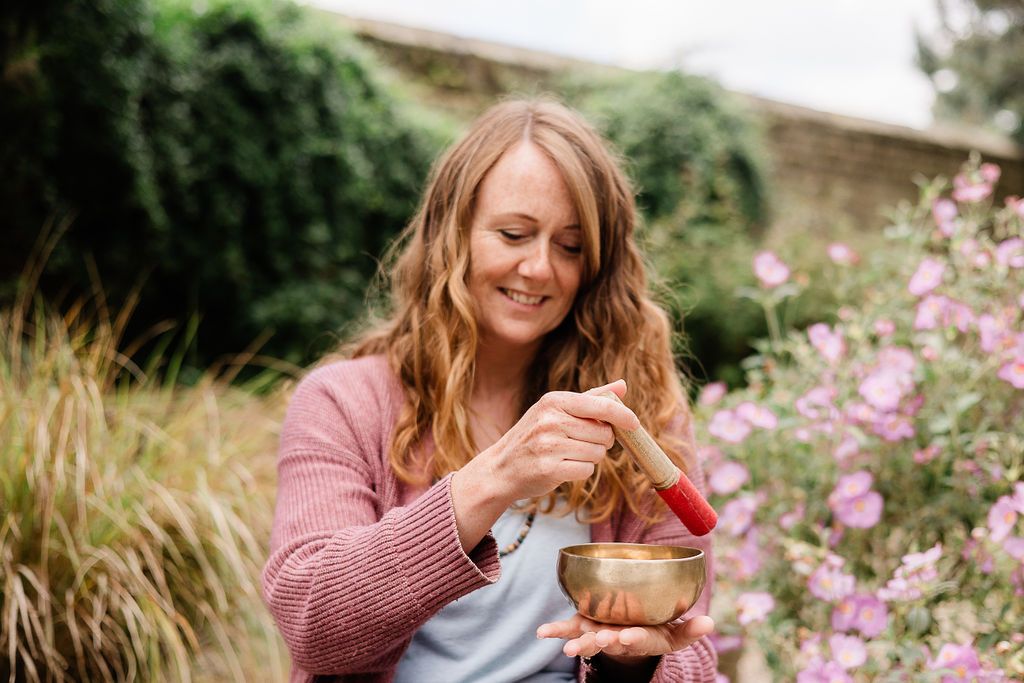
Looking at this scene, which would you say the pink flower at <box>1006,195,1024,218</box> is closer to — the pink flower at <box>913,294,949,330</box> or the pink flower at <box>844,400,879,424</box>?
the pink flower at <box>913,294,949,330</box>

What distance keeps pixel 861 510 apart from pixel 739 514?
30 centimetres

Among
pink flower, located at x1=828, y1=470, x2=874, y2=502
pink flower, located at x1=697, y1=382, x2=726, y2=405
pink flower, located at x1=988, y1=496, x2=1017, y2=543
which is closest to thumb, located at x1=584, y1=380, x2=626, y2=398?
pink flower, located at x1=988, y1=496, x2=1017, y2=543

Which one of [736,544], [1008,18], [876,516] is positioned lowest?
[736,544]

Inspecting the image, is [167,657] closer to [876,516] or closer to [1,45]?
[876,516]

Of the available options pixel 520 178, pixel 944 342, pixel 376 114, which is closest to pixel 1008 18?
pixel 376 114

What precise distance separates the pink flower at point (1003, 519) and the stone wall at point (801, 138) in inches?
223

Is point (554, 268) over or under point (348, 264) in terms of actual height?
over

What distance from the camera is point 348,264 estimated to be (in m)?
5.79

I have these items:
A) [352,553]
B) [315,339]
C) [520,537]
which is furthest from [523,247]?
[315,339]

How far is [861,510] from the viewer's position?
2.12 m

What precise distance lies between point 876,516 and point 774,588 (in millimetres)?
353

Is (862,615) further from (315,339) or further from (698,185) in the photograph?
(698,185)

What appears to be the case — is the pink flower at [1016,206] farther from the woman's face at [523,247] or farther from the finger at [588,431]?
the finger at [588,431]

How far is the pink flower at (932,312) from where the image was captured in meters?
2.23
